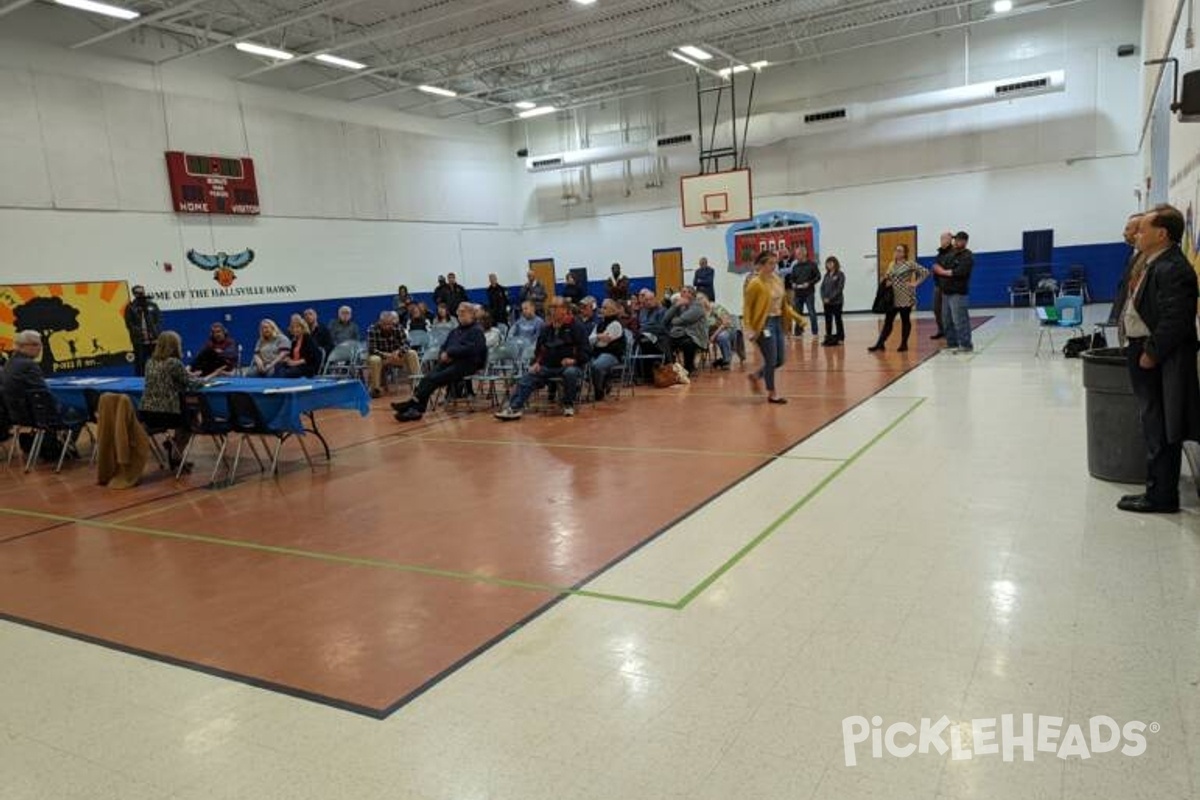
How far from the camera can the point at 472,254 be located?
20312 millimetres

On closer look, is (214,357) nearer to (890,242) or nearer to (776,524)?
(776,524)

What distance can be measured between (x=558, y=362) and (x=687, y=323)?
7.35 feet

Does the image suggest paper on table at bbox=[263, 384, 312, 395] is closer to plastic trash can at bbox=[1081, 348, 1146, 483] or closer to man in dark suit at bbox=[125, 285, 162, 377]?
plastic trash can at bbox=[1081, 348, 1146, 483]

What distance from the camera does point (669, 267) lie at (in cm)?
2025

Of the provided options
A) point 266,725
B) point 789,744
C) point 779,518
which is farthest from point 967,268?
point 266,725

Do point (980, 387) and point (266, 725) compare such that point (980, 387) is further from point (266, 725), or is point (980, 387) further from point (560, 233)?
point (560, 233)

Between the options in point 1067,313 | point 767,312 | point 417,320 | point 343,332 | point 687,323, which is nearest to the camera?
point 767,312

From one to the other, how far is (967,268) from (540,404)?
5.33 meters

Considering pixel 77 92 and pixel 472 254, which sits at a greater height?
pixel 77 92

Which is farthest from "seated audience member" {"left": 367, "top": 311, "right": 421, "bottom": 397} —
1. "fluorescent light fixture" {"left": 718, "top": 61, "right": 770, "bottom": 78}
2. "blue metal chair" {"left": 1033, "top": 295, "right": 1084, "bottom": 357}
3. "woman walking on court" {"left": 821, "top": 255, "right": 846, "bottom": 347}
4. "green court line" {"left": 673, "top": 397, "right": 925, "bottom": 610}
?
"fluorescent light fixture" {"left": 718, "top": 61, "right": 770, "bottom": 78}

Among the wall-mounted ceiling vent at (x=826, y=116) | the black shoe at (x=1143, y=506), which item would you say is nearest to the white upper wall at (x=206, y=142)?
the wall-mounted ceiling vent at (x=826, y=116)

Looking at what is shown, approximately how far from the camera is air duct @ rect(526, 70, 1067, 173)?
14734 millimetres

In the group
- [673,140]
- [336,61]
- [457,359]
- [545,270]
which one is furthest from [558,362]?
[545,270]

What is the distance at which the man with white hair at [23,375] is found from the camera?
266 inches
